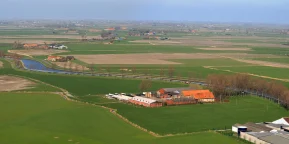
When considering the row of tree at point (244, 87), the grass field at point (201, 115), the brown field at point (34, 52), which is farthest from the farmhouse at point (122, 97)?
the brown field at point (34, 52)

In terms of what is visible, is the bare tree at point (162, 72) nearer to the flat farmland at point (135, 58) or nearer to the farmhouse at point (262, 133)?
the flat farmland at point (135, 58)

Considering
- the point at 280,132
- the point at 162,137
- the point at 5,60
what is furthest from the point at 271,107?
the point at 5,60

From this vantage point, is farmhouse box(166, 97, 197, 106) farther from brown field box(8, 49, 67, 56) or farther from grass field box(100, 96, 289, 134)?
brown field box(8, 49, 67, 56)

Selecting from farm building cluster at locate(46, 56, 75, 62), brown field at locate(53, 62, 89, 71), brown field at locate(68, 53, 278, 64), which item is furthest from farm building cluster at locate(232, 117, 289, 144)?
farm building cluster at locate(46, 56, 75, 62)

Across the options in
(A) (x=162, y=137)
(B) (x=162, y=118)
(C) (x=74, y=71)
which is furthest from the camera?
(C) (x=74, y=71)

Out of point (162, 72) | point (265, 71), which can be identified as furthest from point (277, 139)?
point (265, 71)

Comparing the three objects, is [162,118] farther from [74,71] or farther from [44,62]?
[44,62]
